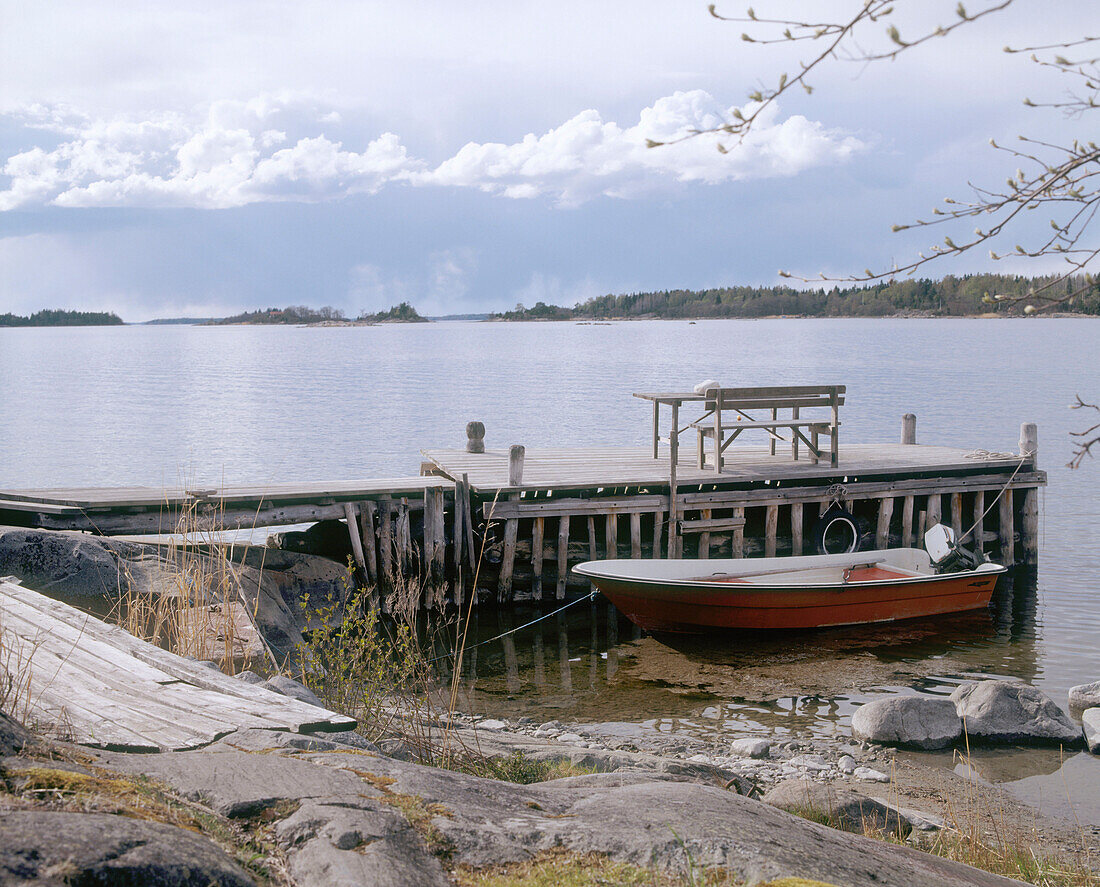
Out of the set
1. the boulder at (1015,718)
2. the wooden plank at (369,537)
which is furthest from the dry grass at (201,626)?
the boulder at (1015,718)

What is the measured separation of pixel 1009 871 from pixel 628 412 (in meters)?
36.7

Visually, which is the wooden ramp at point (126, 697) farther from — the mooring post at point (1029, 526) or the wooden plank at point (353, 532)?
the mooring post at point (1029, 526)

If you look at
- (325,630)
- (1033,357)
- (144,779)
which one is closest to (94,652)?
(325,630)

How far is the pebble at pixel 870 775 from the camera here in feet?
27.5

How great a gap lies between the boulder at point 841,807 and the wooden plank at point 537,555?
7895mm

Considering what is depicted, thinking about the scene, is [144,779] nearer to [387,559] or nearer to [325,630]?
[325,630]

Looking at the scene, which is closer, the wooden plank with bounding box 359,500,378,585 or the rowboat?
the rowboat

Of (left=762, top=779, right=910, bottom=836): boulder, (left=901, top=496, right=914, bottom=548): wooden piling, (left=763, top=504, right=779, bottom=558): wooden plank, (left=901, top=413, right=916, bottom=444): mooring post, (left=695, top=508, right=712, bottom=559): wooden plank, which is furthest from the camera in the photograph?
(left=901, top=413, right=916, bottom=444): mooring post

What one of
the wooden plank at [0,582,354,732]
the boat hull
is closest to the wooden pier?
the boat hull

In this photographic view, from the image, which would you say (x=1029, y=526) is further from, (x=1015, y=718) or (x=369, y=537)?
(x=369, y=537)

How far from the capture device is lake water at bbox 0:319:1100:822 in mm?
11180

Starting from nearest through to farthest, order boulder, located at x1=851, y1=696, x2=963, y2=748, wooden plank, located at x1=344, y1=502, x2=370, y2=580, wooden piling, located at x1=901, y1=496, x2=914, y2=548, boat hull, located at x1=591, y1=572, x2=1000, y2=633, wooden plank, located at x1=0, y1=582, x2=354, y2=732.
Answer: wooden plank, located at x1=0, y1=582, x2=354, y2=732 → boulder, located at x1=851, y1=696, x2=963, y2=748 → boat hull, located at x1=591, y1=572, x2=1000, y2=633 → wooden plank, located at x1=344, y1=502, x2=370, y2=580 → wooden piling, located at x1=901, y1=496, x2=914, y2=548

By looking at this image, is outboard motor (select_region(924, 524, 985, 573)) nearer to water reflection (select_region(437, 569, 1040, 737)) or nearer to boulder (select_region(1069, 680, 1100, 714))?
water reflection (select_region(437, 569, 1040, 737))

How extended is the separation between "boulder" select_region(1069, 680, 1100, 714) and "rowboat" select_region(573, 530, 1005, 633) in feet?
9.36
